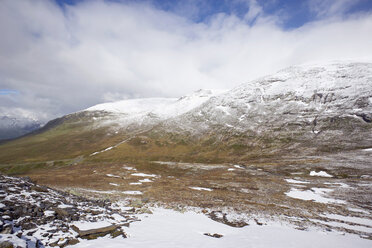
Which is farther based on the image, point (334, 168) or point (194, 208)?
point (334, 168)

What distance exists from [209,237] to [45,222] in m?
11.1

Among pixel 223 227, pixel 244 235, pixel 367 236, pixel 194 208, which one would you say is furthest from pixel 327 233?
pixel 194 208

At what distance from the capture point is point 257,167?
77562 mm

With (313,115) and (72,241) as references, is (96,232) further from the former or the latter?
(313,115)

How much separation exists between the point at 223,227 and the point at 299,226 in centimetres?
761

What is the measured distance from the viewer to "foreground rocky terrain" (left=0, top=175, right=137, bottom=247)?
9.57m

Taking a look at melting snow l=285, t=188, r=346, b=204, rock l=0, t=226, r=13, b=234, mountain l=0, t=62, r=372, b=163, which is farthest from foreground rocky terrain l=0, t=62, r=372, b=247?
mountain l=0, t=62, r=372, b=163

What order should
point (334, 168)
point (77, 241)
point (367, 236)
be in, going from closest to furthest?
point (77, 241) < point (367, 236) < point (334, 168)

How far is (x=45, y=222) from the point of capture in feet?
38.1

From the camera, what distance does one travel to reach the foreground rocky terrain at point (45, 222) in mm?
9570

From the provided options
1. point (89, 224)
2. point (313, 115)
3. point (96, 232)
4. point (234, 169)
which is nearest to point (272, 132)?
point (313, 115)

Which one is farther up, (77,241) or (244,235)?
(77,241)

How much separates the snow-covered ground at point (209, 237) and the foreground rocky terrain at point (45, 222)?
3.00 ft

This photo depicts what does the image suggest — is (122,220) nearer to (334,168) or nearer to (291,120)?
(334,168)
